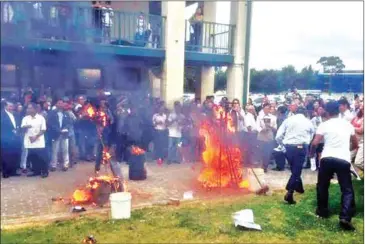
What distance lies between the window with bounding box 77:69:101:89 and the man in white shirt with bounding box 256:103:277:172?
415cm

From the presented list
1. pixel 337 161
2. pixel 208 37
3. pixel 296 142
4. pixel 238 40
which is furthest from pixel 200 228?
pixel 238 40

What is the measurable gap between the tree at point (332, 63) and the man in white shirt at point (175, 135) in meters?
4.12

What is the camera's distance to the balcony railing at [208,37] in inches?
321

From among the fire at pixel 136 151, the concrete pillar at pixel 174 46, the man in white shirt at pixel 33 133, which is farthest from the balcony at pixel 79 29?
the fire at pixel 136 151

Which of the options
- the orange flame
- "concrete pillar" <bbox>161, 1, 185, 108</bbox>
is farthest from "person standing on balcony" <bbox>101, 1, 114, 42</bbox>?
the orange flame

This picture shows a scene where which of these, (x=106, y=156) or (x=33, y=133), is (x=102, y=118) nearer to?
(x=106, y=156)

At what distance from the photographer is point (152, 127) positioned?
32.0 ft

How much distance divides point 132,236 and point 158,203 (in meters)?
1.47

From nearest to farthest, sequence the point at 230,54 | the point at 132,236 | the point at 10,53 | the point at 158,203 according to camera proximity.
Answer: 1. the point at 10,53
2. the point at 132,236
3. the point at 158,203
4. the point at 230,54

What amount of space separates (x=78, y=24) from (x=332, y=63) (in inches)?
297

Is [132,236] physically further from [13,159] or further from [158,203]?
[13,159]

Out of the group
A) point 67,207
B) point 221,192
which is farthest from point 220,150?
point 67,207

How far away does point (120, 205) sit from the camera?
5.71 meters

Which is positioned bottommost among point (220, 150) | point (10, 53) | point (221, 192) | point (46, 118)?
point (221, 192)
